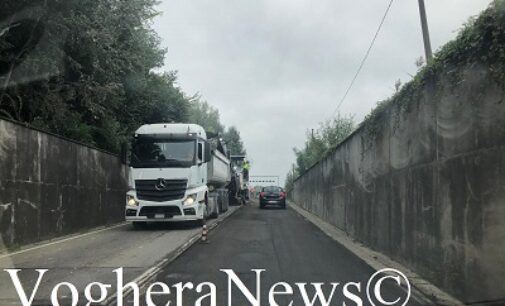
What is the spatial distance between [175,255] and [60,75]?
10859 mm

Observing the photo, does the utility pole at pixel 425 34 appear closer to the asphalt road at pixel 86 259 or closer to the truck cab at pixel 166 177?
the truck cab at pixel 166 177

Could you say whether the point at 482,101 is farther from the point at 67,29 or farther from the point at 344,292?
the point at 67,29

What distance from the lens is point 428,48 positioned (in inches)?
651

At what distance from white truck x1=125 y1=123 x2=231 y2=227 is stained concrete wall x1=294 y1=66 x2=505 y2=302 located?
22.3 feet

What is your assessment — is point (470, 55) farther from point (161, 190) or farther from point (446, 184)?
point (161, 190)

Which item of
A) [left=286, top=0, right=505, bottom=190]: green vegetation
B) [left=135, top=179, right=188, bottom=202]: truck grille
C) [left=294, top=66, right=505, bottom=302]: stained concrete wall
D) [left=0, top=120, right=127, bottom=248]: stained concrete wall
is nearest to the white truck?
[left=135, top=179, right=188, bottom=202]: truck grille

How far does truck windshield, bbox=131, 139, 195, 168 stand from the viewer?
61.6ft

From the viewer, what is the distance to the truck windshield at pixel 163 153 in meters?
18.8

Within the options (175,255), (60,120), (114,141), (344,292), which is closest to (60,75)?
(60,120)

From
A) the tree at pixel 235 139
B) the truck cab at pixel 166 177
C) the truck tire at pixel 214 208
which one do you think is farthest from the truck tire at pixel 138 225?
the tree at pixel 235 139

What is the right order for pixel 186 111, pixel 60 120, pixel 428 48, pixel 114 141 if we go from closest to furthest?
1. pixel 428 48
2. pixel 60 120
3. pixel 114 141
4. pixel 186 111

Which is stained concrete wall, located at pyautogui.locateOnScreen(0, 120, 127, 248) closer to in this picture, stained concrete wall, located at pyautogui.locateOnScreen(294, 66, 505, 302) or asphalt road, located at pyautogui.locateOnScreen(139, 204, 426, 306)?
asphalt road, located at pyautogui.locateOnScreen(139, 204, 426, 306)

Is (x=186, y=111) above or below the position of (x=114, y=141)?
above

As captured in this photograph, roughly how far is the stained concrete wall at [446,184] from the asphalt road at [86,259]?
4847 millimetres
